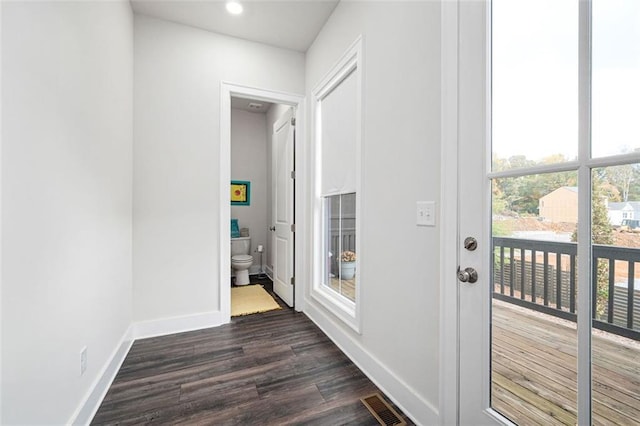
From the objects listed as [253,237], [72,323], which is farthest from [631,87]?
[253,237]

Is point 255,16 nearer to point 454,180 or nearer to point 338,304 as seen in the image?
point 454,180

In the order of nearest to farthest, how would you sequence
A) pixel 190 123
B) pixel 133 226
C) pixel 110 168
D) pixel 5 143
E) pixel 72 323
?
1. pixel 5 143
2. pixel 72 323
3. pixel 110 168
4. pixel 133 226
5. pixel 190 123

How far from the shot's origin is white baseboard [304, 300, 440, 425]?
55.8 inches

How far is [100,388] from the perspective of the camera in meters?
1.63

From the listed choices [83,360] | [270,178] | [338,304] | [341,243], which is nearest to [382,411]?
[338,304]

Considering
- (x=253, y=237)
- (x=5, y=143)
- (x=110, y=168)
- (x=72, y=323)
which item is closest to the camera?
(x=5, y=143)

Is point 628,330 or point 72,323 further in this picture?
point 72,323

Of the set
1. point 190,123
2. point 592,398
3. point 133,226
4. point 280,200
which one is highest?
point 190,123

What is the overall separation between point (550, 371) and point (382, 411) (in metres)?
0.93

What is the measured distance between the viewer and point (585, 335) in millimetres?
860

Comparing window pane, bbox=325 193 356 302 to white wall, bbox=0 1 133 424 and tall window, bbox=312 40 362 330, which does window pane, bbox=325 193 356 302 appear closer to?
tall window, bbox=312 40 362 330

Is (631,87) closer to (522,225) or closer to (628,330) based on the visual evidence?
(522,225)

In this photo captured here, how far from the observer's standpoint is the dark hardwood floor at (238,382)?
59.4 inches

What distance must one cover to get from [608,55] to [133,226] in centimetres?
307
